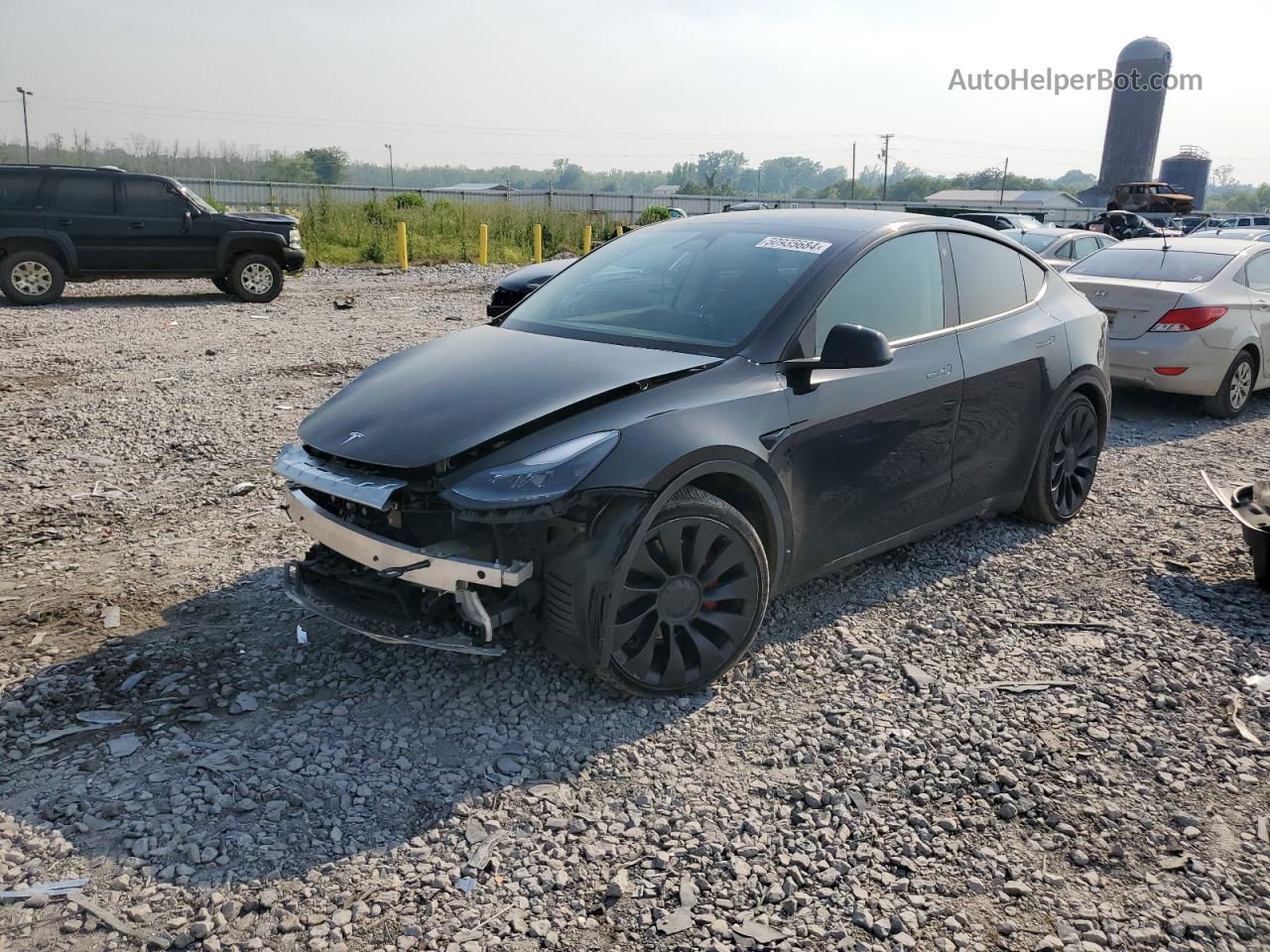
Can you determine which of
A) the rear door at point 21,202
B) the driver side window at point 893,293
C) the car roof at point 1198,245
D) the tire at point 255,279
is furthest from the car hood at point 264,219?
the driver side window at point 893,293

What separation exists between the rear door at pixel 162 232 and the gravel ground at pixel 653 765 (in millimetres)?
10406

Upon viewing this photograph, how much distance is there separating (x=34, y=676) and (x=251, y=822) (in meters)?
1.46

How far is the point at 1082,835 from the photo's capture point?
3215 millimetres

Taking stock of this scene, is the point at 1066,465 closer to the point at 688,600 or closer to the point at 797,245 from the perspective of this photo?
the point at 797,245

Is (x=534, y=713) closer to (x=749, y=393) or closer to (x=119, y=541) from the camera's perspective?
(x=749, y=393)

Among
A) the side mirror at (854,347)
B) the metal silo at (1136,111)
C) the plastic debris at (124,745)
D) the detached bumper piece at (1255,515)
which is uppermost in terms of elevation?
the metal silo at (1136,111)

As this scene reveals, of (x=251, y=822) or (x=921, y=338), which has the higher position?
(x=921, y=338)

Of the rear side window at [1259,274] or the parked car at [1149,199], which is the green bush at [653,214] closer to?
the parked car at [1149,199]

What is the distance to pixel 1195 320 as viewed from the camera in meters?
8.94

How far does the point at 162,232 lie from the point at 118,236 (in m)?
0.58

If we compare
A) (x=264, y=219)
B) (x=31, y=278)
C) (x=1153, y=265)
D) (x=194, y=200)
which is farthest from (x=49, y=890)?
(x=264, y=219)

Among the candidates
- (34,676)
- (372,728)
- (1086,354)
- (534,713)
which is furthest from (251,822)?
(1086,354)

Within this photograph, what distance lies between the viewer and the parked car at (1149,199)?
4644cm

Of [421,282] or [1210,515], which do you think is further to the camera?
[421,282]
